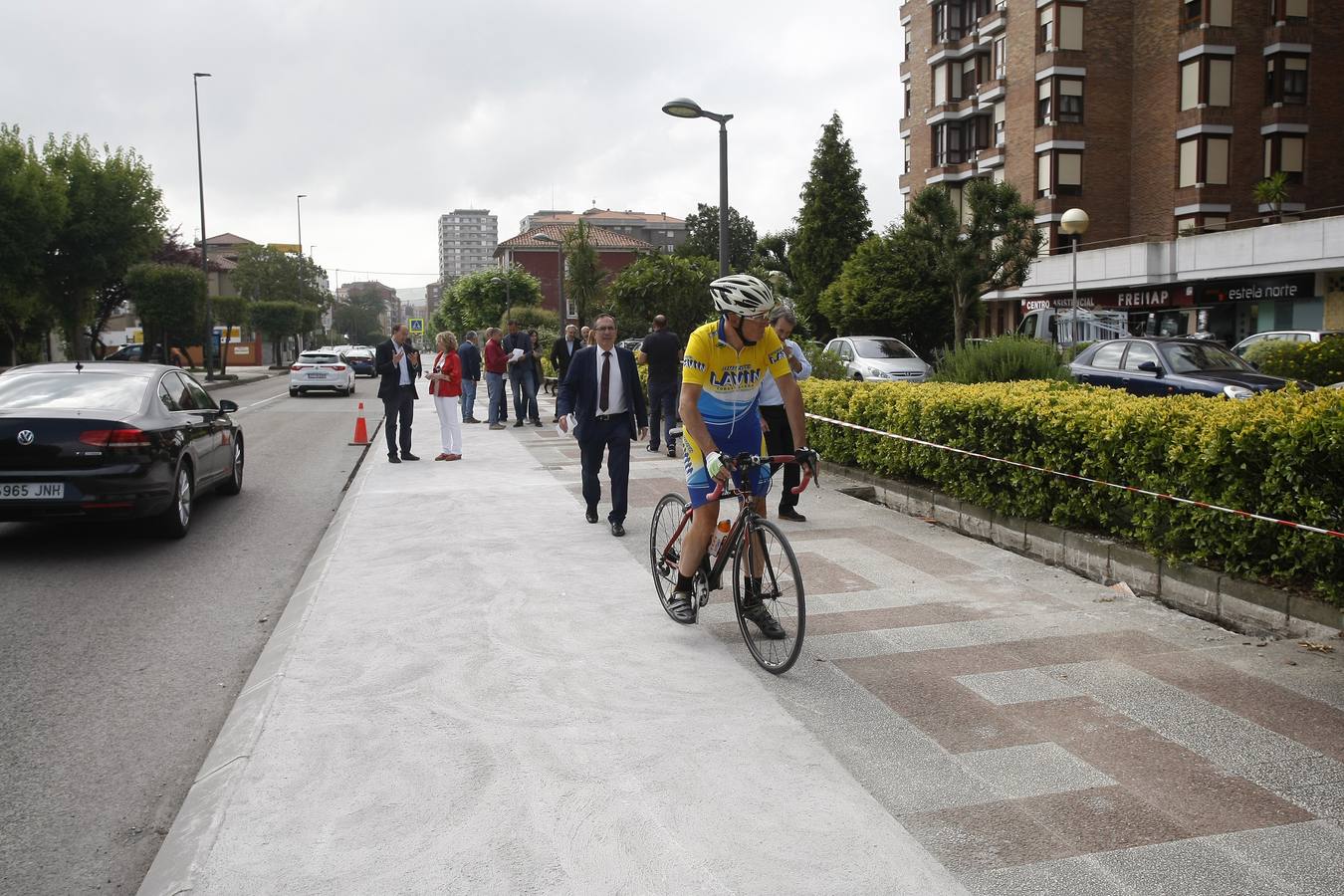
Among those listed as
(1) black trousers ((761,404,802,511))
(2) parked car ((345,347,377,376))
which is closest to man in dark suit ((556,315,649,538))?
(1) black trousers ((761,404,802,511))

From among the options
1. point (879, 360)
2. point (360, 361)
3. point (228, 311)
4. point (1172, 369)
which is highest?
point (228, 311)

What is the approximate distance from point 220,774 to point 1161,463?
5.45m

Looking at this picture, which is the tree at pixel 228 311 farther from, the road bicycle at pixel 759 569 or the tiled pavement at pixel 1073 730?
the tiled pavement at pixel 1073 730

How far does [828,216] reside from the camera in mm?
58125

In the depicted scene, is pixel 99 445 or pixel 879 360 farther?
pixel 879 360

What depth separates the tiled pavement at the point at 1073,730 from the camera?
323 cm

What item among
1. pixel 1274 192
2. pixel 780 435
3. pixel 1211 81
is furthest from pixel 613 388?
pixel 1211 81

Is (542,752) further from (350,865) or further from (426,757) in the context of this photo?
(350,865)

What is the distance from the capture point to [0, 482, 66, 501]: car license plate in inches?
297

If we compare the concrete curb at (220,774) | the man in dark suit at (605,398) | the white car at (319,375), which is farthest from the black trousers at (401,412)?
the white car at (319,375)

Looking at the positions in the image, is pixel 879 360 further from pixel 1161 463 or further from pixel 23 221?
pixel 23 221

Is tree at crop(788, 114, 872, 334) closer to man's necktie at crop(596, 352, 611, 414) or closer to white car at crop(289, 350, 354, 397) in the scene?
white car at crop(289, 350, 354, 397)

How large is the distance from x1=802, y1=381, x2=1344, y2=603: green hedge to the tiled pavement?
0.46 metres

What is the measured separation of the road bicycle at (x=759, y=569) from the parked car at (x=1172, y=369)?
9386 mm
